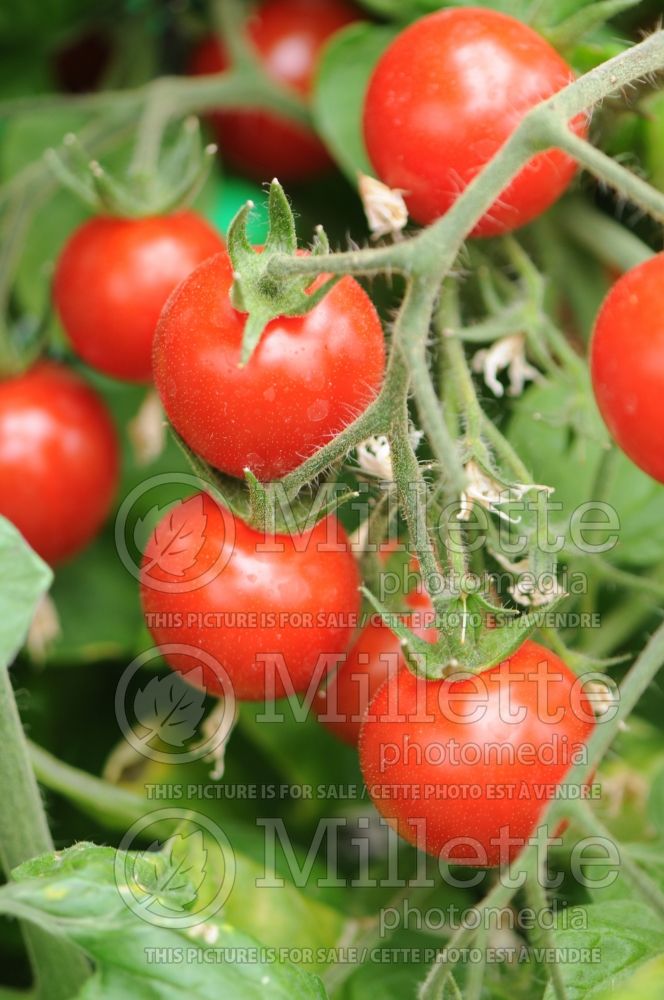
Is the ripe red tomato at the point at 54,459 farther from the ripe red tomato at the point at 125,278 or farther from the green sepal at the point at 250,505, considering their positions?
the green sepal at the point at 250,505

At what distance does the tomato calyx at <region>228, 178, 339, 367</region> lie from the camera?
1.55 feet

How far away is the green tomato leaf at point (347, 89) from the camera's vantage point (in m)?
0.80

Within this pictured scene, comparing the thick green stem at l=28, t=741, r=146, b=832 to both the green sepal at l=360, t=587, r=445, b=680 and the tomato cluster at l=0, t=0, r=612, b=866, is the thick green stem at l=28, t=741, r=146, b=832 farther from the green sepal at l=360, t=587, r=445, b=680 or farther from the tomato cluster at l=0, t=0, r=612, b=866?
the green sepal at l=360, t=587, r=445, b=680

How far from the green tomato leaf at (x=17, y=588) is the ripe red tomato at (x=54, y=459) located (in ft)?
1.23

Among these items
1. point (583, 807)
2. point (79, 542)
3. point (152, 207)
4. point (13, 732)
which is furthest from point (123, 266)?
point (583, 807)

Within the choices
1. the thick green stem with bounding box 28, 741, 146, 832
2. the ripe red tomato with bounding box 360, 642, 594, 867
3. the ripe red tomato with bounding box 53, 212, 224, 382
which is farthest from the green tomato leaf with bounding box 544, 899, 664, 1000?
the ripe red tomato with bounding box 53, 212, 224, 382

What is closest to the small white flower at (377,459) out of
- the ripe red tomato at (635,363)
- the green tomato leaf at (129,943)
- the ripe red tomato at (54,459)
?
the ripe red tomato at (635,363)

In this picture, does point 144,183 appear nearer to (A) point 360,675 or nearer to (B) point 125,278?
(B) point 125,278

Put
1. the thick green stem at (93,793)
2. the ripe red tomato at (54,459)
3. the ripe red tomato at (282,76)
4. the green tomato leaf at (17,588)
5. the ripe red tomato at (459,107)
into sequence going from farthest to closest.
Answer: the ripe red tomato at (282,76), the ripe red tomato at (54,459), the thick green stem at (93,793), the ripe red tomato at (459,107), the green tomato leaf at (17,588)

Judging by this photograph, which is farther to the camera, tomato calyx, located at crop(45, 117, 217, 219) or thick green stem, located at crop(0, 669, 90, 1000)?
tomato calyx, located at crop(45, 117, 217, 219)

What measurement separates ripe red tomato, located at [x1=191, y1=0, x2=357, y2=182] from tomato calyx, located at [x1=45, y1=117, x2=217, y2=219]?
0.18 meters

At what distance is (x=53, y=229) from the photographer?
3.24 ft

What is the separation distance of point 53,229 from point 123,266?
257 mm

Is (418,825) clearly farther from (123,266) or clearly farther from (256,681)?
(123,266)
